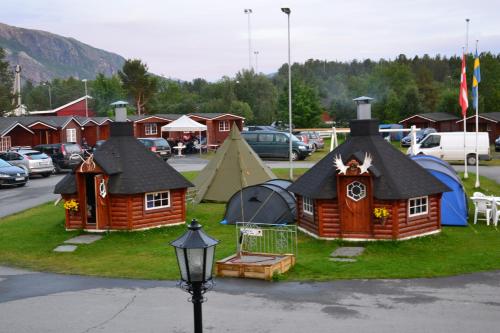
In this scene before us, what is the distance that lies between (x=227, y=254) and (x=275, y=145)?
26692 millimetres

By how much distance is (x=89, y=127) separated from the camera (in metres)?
56.4

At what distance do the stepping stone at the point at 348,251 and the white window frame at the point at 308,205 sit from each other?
201 cm

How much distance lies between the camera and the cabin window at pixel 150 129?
184ft

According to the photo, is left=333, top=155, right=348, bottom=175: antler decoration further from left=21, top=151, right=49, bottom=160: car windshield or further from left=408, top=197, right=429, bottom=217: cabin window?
left=21, top=151, right=49, bottom=160: car windshield

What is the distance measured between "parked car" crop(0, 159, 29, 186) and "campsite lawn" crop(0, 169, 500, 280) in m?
10.6

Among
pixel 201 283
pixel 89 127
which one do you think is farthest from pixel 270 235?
pixel 89 127

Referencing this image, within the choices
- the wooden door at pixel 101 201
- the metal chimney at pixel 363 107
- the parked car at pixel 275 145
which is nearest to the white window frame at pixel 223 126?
the parked car at pixel 275 145

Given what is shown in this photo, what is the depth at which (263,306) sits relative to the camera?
11992 millimetres

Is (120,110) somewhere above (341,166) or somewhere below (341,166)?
above

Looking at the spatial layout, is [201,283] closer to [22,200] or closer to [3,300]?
[3,300]

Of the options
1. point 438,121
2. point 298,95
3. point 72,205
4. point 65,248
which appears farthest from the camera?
point 298,95

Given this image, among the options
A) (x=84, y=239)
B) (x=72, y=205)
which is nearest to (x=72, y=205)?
(x=72, y=205)

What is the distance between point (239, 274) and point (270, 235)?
4.44 metres

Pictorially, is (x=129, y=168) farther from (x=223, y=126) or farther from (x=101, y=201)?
(x=223, y=126)
